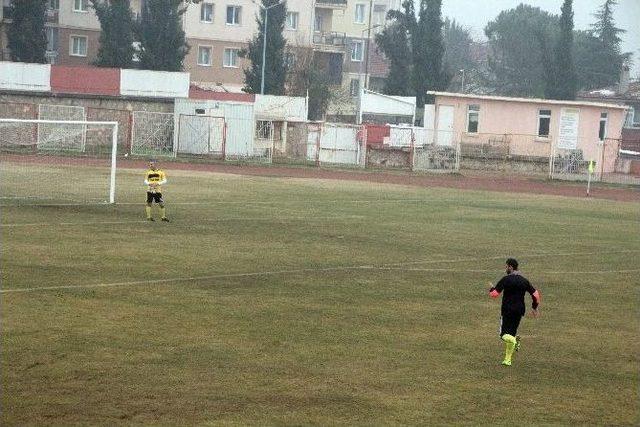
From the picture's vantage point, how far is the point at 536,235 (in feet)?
123

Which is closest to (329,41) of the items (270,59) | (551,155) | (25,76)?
(270,59)

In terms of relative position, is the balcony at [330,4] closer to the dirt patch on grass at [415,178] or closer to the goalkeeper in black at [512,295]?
the dirt patch on grass at [415,178]

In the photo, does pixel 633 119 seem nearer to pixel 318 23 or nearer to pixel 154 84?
pixel 318 23

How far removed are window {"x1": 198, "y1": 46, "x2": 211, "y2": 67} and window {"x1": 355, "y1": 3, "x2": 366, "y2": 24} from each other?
2731 centimetres

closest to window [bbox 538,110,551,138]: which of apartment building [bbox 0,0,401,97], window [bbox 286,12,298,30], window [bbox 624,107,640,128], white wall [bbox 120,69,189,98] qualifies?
white wall [bbox 120,69,189,98]

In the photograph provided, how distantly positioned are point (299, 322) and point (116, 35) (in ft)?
259

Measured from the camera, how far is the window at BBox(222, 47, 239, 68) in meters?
118

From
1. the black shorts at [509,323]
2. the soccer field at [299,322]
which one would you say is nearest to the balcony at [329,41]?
the soccer field at [299,322]

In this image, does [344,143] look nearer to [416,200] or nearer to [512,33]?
[416,200]

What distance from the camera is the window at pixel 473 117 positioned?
256ft

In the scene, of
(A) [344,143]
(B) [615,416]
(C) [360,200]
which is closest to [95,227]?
(C) [360,200]

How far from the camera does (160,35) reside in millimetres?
97375

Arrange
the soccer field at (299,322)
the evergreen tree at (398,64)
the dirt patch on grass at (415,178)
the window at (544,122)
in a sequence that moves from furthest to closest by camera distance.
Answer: the evergreen tree at (398,64) → the window at (544,122) → the dirt patch on grass at (415,178) → the soccer field at (299,322)

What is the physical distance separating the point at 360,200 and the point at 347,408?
32996 mm
